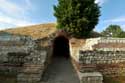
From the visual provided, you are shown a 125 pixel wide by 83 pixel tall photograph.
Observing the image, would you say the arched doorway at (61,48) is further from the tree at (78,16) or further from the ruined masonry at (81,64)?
the ruined masonry at (81,64)

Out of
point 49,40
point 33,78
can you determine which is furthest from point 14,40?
point 33,78

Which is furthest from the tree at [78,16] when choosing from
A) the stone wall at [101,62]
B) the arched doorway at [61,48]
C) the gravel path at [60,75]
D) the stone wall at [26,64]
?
the stone wall at [26,64]

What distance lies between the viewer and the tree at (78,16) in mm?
18047

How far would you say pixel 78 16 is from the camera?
723 inches

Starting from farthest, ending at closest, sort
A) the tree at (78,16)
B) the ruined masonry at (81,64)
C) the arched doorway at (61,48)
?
1. the tree at (78,16)
2. the arched doorway at (61,48)
3. the ruined masonry at (81,64)

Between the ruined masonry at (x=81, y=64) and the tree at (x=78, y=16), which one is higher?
the tree at (x=78, y=16)

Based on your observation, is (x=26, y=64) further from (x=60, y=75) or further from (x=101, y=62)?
(x=101, y=62)

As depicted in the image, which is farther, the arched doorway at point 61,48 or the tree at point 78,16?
the tree at point 78,16

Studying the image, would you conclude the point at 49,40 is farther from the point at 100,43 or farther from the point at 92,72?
the point at 92,72

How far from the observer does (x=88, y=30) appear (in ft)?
61.0

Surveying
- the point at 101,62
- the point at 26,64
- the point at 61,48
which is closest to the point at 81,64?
the point at 101,62

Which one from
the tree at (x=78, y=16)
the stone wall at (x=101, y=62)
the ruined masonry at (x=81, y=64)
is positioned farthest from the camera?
the tree at (x=78, y=16)

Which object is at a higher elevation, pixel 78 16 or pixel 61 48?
pixel 78 16

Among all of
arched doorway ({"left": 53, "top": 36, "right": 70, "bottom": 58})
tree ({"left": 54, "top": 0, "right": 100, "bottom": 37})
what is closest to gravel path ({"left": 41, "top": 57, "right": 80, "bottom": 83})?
arched doorway ({"left": 53, "top": 36, "right": 70, "bottom": 58})
